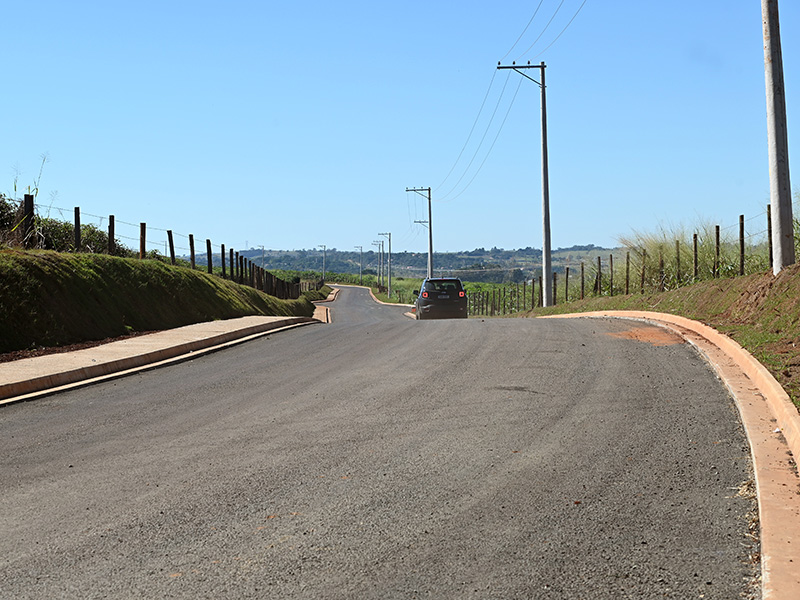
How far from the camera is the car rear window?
31.0m

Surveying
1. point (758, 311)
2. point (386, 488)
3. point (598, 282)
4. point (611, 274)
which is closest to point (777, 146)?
point (758, 311)

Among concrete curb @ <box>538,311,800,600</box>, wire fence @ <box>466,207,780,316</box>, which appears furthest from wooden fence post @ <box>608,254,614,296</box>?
concrete curb @ <box>538,311,800,600</box>

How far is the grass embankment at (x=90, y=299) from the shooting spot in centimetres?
1545

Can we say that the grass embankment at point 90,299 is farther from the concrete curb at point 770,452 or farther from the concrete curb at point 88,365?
the concrete curb at point 770,452

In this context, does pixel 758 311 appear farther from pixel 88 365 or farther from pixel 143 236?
pixel 143 236

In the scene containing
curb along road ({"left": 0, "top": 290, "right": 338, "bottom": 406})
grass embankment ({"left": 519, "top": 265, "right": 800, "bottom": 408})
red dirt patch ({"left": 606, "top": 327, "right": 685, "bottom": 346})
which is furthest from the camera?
red dirt patch ({"left": 606, "top": 327, "right": 685, "bottom": 346})

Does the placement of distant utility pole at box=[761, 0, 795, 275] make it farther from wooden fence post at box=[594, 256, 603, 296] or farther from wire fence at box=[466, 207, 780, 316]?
wooden fence post at box=[594, 256, 603, 296]

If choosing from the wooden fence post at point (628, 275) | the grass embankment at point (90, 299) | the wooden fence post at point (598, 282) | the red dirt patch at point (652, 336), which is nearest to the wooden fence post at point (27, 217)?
the grass embankment at point (90, 299)

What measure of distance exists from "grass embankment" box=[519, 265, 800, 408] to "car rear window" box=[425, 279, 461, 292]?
34.9ft

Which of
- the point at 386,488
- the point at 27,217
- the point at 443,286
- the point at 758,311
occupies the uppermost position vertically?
the point at 27,217

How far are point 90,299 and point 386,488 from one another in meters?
13.9

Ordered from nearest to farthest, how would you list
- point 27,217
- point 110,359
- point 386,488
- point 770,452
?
point 386,488, point 770,452, point 110,359, point 27,217

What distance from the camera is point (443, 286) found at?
3122 centimetres

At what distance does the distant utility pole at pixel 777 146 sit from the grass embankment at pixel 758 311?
497mm
